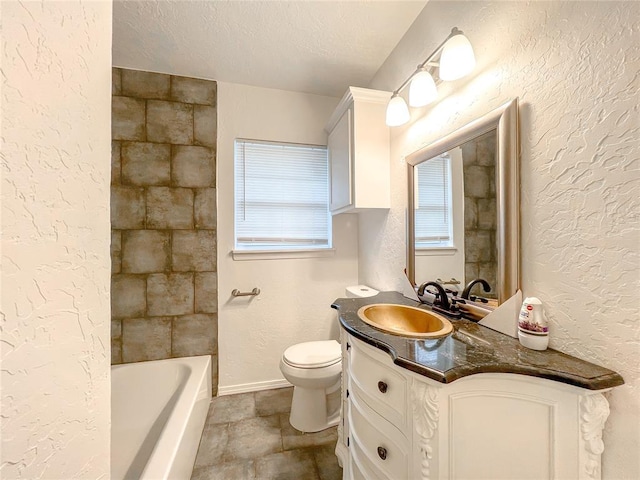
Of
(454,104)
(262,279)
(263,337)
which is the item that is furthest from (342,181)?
(263,337)

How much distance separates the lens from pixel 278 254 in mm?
2172

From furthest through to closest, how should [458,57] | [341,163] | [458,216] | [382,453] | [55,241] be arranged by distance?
[341,163] → [458,216] → [458,57] → [382,453] → [55,241]

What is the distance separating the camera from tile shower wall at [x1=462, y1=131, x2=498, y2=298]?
1.04 meters

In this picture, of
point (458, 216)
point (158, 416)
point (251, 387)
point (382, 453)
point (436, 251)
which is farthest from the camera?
point (251, 387)

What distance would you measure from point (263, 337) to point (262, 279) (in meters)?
0.48

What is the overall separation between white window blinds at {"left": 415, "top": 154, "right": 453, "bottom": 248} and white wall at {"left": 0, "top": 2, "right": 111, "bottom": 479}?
1.34 metres

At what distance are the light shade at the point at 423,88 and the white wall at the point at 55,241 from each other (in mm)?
1210

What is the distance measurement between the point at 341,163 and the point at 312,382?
1.49m

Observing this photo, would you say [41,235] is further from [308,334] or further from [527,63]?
[308,334]

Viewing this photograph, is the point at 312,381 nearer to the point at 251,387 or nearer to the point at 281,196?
the point at 251,387

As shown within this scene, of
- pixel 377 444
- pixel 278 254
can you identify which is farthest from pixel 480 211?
pixel 278 254

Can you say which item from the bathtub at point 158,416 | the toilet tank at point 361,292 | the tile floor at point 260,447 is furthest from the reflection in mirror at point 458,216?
the bathtub at point 158,416

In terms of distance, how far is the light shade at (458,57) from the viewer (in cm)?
106

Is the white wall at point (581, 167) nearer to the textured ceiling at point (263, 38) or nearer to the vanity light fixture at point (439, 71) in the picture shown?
the vanity light fixture at point (439, 71)
